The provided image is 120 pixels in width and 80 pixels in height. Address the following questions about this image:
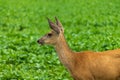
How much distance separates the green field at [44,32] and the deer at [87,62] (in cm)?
→ 186

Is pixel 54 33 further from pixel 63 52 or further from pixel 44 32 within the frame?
pixel 44 32

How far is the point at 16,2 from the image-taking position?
107 feet

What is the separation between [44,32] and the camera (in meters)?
19.9

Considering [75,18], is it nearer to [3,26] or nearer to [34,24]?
[34,24]

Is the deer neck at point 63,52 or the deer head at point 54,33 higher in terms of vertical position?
the deer head at point 54,33

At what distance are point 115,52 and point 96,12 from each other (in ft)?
57.0

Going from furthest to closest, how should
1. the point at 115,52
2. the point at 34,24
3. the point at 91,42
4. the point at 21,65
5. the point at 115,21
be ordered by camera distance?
the point at 34,24
the point at 115,21
the point at 91,42
the point at 21,65
the point at 115,52

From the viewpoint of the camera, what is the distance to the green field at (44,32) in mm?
12812

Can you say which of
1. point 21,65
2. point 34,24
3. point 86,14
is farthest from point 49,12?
point 21,65

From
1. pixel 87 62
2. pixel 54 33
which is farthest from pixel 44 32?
pixel 87 62

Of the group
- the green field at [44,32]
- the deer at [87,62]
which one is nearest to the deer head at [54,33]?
the deer at [87,62]

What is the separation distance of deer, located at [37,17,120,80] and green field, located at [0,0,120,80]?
73.4 inches

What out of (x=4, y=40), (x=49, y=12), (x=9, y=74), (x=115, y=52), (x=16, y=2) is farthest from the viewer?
(x=16, y=2)

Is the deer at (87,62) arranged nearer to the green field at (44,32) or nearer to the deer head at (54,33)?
the deer head at (54,33)
